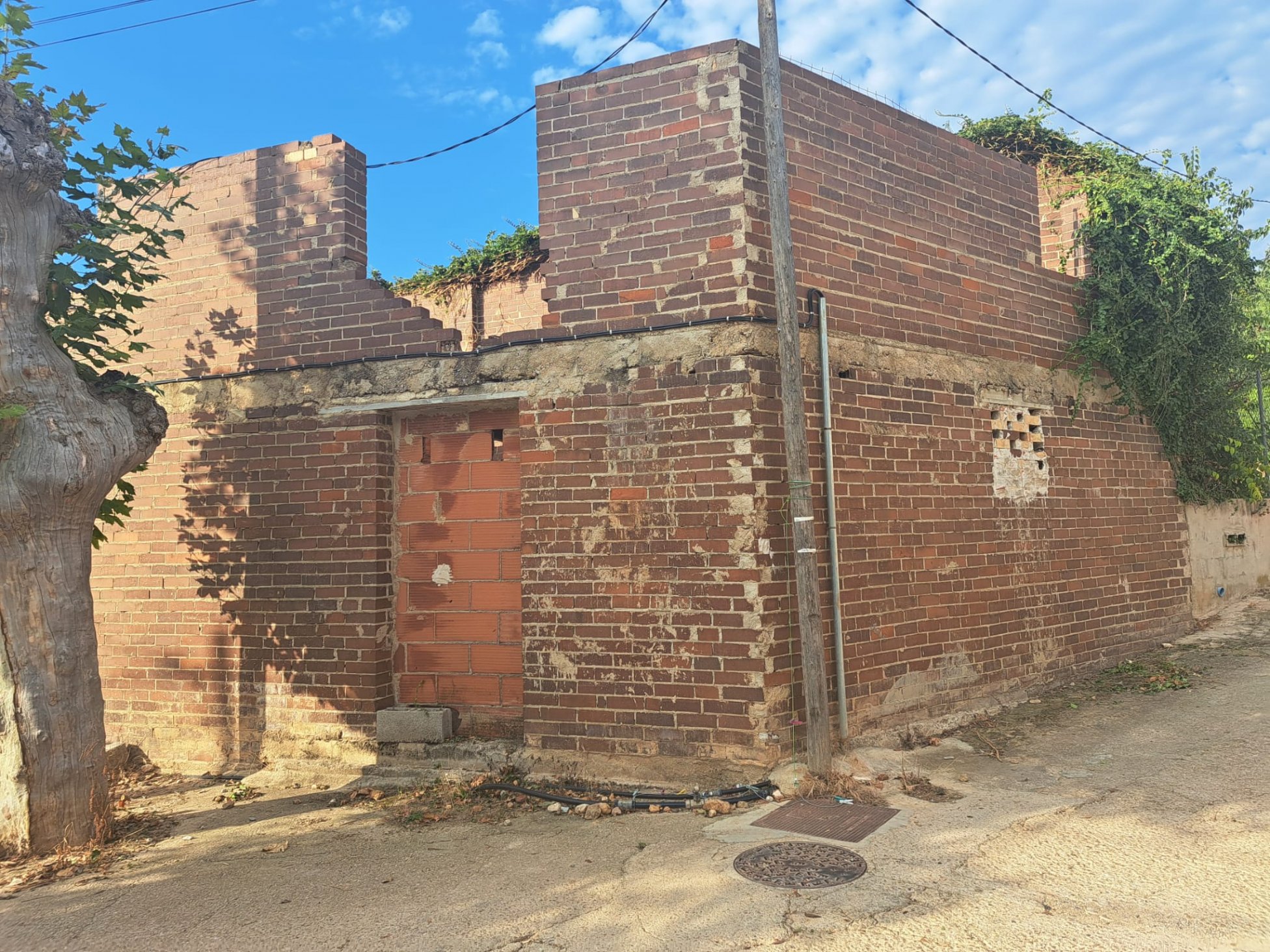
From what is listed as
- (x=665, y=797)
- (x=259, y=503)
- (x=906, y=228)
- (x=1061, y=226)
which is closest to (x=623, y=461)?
(x=665, y=797)

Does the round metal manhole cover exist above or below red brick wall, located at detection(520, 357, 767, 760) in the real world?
below

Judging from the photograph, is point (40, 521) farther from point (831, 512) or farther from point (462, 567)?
point (831, 512)

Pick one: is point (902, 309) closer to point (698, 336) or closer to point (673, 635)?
point (698, 336)

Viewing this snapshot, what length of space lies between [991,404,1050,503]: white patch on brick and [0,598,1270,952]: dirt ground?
7.08 feet

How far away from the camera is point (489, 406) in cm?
661

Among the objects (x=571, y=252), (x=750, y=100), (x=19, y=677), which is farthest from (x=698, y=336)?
(x=19, y=677)

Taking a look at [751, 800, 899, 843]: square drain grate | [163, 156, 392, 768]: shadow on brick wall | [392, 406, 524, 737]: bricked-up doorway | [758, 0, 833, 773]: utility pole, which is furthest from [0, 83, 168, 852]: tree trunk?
[758, 0, 833, 773]: utility pole

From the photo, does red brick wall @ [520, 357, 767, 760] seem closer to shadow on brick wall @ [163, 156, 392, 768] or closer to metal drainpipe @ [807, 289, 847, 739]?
metal drainpipe @ [807, 289, 847, 739]

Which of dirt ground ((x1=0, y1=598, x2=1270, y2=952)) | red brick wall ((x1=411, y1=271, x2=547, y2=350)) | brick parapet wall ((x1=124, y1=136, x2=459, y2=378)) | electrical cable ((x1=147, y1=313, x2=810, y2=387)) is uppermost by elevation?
red brick wall ((x1=411, y1=271, x2=547, y2=350))

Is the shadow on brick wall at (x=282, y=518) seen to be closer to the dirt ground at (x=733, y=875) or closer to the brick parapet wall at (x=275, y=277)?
the brick parapet wall at (x=275, y=277)

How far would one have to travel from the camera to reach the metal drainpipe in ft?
19.2

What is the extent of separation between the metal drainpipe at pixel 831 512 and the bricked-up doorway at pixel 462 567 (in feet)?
7.49

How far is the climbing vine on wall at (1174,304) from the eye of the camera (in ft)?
28.1

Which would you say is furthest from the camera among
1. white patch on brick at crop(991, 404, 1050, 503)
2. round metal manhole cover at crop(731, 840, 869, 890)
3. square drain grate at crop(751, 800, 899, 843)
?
white patch on brick at crop(991, 404, 1050, 503)
